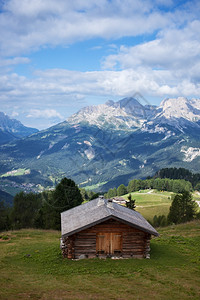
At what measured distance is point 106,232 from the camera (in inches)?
1035

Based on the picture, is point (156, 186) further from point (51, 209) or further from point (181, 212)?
point (51, 209)

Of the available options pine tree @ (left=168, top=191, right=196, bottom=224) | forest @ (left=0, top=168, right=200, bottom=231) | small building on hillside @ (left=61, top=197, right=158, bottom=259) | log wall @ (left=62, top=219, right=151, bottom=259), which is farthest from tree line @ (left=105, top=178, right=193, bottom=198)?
small building on hillside @ (left=61, top=197, right=158, bottom=259)

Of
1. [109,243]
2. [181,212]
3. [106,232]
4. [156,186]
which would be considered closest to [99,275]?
[109,243]

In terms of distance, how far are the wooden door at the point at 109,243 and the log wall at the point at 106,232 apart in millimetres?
239

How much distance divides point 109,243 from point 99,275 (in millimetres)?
5614

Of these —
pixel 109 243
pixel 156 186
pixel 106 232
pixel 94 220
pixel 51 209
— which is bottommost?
pixel 109 243

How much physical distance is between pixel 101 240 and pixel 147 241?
→ 4646 millimetres

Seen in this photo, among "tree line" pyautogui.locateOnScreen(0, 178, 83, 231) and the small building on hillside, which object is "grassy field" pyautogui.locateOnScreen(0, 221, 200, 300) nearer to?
the small building on hillside

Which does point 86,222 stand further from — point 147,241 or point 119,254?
point 147,241

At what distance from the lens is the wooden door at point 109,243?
2616cm

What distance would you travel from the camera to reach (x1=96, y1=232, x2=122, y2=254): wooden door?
85.8 feet

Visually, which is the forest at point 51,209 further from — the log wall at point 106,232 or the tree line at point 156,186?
the tree line at point 156,186

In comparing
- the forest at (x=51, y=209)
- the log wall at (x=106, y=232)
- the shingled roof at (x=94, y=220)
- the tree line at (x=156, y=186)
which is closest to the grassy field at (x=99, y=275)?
the log wall at (x=106, y=232)

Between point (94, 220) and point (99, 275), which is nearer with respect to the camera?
point (99, 275)
